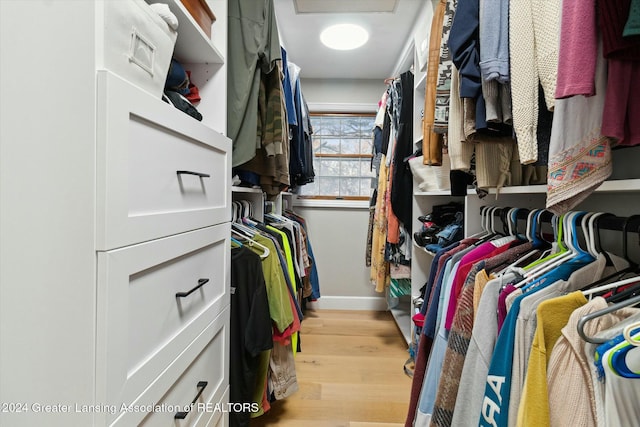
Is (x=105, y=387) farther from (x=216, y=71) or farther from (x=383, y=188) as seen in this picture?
(x=383, y=188)

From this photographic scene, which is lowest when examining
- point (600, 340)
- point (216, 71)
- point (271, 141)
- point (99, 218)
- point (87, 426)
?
point (87, 426)

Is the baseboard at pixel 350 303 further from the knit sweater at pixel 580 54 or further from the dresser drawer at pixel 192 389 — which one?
the knit sweater at pixel 580 54

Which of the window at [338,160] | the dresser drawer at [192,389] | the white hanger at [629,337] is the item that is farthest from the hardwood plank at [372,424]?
the window at [338,160]

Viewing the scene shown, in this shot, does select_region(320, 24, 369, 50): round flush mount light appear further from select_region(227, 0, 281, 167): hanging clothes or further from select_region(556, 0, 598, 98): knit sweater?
select_region(556, 0, 598, 98): knit sweater

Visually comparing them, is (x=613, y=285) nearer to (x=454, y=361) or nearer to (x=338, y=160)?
(x=454, y=361)

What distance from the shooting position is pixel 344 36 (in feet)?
7.48

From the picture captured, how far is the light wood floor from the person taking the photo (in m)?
1.54

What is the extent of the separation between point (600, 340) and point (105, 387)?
772mm

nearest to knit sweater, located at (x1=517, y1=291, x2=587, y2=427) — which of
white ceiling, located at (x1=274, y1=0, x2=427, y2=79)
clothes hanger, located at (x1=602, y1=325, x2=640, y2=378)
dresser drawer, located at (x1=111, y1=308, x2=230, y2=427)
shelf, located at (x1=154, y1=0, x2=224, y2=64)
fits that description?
clothes hanger, located at (x1=602, y1=325, x2=640, y2=378)

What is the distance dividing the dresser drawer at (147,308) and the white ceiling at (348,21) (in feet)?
5.75

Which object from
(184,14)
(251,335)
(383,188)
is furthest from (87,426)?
(383,188)

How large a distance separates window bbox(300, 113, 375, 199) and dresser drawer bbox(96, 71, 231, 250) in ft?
7.75

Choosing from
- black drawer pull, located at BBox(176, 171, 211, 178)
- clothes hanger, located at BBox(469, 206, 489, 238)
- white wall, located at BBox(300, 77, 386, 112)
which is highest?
white wall, located at BBox(300, 77, 386, 112)

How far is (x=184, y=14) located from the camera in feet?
2.80
